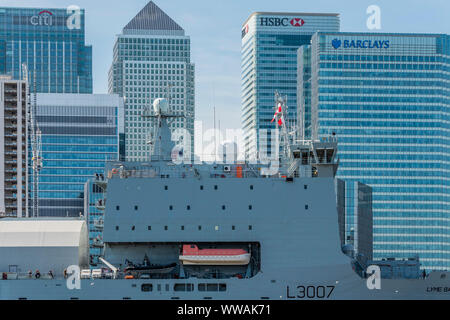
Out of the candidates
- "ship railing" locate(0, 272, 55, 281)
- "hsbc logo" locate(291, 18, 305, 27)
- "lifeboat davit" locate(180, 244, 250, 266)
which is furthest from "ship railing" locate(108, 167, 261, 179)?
"hsbc logo" locate(291, 18, 305, 27)

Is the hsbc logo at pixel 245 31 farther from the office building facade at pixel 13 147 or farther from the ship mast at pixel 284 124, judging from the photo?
the ship mast at pixel 284 124

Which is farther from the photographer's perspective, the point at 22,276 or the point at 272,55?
the point at 272,55

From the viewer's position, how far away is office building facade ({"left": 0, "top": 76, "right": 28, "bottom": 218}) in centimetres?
10938

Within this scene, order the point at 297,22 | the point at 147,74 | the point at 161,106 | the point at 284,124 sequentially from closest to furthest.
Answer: the point at 284,124 → the point at 161,106 → the point at 297,22 → the point at 147,74

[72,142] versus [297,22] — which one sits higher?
[297,22]

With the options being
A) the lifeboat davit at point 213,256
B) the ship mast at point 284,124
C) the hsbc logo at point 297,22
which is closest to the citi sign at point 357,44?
the hsbc logo at point 297,22

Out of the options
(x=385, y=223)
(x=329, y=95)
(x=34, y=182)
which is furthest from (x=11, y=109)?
(x=385, y=223)

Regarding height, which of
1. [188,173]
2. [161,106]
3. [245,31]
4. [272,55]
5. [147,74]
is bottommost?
[188,173]

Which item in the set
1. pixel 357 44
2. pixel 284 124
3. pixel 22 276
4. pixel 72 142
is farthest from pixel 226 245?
pixel 72 142

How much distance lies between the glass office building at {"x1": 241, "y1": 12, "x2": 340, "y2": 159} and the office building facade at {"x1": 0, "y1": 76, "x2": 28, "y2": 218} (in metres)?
62.1

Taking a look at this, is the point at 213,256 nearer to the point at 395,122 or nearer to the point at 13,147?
the point at 13,147

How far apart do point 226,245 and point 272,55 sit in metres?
128

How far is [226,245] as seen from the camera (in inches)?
1758
